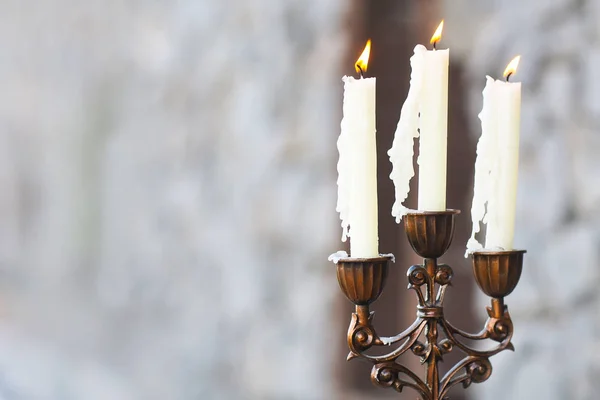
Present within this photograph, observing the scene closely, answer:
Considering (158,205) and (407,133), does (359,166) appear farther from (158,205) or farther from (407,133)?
(158,205)

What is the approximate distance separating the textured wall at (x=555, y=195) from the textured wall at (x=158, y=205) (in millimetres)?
354

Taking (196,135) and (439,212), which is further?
(196,135)

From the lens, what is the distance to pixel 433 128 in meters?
0.57

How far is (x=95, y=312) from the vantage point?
132 cm

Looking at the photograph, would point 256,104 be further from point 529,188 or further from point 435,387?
point 435,387

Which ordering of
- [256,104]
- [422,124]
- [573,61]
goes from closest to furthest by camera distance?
[422,124], [573,61], [256,104]

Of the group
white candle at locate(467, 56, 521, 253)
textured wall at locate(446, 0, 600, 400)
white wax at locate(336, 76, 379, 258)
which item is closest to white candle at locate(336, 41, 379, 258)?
white wax at locate(336, 76, 379, 258)

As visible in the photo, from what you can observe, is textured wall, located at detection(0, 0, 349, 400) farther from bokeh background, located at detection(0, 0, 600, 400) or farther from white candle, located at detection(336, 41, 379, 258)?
white candle, located at detection(336, 41, 379, 258)

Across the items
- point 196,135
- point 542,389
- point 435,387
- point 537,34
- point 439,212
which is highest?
point 537,34

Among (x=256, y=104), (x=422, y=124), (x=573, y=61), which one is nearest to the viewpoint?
(x=422, y=124)

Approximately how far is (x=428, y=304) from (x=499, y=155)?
0.15 metres

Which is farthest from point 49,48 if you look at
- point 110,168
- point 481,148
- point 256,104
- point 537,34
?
point 481,148

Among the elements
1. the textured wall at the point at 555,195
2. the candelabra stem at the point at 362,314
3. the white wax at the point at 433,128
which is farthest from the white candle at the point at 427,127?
the textured wall at the point at 555,195

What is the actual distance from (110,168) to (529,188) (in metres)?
0.78
